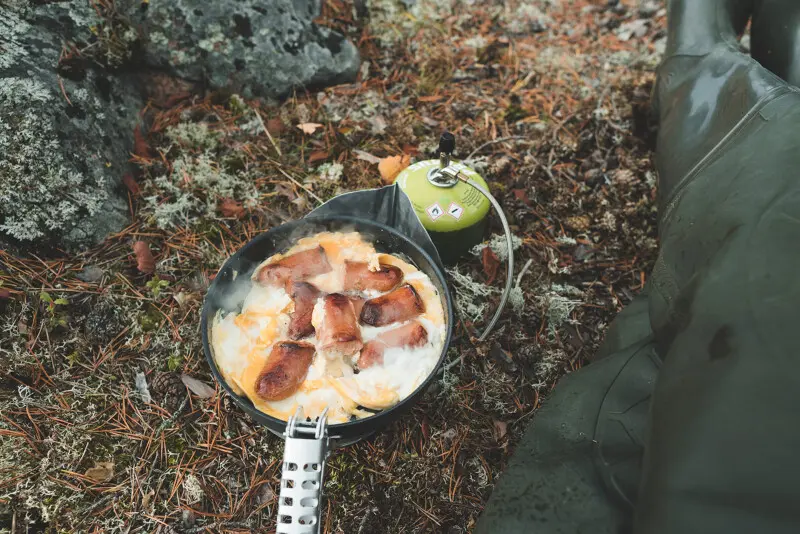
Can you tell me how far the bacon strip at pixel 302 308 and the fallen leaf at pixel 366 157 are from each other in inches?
46.8

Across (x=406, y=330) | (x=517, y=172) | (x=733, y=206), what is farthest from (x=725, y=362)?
(x=517, y=172)

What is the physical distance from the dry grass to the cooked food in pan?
1.31 feet

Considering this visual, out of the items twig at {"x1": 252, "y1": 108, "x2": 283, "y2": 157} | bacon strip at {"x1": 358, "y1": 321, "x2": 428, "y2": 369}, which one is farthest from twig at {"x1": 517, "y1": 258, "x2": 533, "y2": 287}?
Answer: twig at {"x1": 252, "y1": 108, "x2": 283, "y2": 157}

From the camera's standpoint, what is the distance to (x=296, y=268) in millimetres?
2035

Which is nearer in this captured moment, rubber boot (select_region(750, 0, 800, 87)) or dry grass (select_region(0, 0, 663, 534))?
dry grass (select_region(0, 0, 663, 534))

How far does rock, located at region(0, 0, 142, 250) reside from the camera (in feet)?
7.45

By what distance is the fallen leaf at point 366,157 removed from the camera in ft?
9.57

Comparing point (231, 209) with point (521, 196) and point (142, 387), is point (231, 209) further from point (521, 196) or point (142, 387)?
point (521, 196)

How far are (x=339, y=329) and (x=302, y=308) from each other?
0.21 meters

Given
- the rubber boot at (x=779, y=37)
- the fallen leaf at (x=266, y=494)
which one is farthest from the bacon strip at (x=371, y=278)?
the rubber boot at (x=779, y=37)

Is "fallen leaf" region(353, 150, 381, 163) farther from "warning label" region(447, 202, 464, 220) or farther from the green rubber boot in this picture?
the green rubber boot

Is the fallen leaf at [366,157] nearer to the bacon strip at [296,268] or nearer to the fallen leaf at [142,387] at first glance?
the bacon strip at [296,268]

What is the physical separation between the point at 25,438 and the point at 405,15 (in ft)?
11.6

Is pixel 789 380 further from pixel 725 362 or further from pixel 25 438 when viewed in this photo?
pixel 25 438
